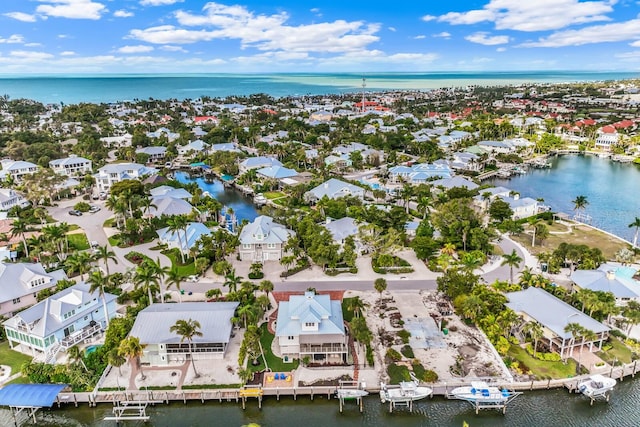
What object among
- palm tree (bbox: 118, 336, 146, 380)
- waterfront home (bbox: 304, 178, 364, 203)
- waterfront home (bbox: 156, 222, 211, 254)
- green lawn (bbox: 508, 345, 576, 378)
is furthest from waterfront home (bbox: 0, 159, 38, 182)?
green lawn (bbox: 508, 345, 576, 378)

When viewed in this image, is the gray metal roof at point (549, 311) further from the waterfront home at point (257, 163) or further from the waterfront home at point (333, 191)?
the waterfront home at point (257, 163)

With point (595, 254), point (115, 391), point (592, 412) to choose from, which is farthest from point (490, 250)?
point (115, 391)

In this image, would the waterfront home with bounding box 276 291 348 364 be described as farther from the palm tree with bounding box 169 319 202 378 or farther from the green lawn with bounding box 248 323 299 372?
the palm tree with bounding box 169 319 202 378

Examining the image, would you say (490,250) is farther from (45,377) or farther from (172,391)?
(45,377)

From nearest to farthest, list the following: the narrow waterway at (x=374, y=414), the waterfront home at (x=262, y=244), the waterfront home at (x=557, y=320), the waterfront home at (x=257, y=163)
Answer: the narrow waterway at (x=374, y=414)
the waterfront home at (x=557, y=320)
the waterfront home at (x=262, y=244)
the waterfront home at (x=257, y=163)

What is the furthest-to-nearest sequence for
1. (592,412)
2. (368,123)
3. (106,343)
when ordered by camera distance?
(368,123) → (106,343) → (592,412)

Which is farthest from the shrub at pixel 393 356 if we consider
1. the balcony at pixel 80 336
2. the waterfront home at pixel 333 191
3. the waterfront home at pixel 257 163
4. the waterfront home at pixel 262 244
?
the waterfront home at pixel 257 163

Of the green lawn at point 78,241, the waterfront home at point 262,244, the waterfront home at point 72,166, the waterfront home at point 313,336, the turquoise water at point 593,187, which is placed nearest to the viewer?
the waterfront home at point 313,336
